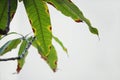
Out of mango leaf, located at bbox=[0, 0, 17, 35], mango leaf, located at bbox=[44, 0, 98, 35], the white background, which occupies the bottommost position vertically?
the white background

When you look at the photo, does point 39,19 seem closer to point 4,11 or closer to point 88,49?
point 4,11

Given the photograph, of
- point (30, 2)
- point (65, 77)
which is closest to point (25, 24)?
point (65, 77)

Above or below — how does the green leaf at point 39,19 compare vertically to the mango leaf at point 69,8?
below

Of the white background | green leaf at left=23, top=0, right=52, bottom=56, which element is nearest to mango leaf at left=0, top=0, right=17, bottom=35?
green leaf at left=23, top=0, right=52, bottom=56

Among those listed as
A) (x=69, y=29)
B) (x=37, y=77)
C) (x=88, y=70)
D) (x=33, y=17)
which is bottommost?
(x=37, y=77)

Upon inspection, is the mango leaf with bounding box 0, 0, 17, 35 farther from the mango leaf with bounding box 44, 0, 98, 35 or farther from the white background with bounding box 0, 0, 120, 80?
the white background with bounding box 0, 0, 120, 80

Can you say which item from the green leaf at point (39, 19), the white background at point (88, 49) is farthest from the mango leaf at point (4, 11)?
the white background at point (88, 49)

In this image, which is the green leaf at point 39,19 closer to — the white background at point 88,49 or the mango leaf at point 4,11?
the mango leaf at point 4,11

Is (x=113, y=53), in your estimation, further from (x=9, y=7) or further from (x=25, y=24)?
(x=9, y=7)
